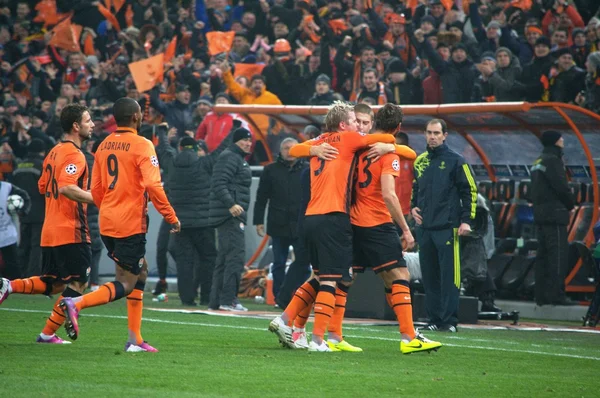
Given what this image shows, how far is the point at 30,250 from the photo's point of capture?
18859 millimetres

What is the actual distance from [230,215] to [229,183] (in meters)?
0.44

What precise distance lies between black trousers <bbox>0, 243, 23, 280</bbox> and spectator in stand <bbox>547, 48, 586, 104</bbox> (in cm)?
849

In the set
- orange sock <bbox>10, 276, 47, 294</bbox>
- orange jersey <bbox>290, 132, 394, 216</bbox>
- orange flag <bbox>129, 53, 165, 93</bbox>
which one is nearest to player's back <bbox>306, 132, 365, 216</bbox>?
orange jersey <bbox>290, 132, 394, 216</bbox>

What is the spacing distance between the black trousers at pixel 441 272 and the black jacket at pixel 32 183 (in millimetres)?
8347

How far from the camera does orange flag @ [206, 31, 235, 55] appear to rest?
23.3 meters

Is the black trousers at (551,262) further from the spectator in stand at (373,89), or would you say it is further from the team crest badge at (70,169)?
the team crest badge at (70,169)

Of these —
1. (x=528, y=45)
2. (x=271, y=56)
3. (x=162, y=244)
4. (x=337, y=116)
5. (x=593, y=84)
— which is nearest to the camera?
(x=337, y=116)

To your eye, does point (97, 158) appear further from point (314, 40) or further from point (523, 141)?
point (314, 40)

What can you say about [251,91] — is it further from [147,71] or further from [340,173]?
[340,173]

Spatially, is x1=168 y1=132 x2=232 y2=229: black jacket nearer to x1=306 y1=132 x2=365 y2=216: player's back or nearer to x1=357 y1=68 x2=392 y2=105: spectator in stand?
x1=357 y1=68 x2=392 y2=105: spectator in stand

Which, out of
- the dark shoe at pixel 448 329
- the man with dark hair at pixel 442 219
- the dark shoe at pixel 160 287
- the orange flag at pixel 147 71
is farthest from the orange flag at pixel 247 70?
the dark shoe at pixel 448 329

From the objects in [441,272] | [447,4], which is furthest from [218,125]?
[441,272]

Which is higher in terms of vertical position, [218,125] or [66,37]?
[66,37]

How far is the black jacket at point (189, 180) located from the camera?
16359mm
